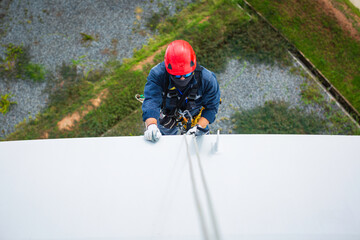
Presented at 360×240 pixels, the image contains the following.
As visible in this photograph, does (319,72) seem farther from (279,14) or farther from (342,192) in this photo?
(342,192)

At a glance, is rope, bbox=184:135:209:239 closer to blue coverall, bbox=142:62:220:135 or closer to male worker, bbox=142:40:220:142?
male worker, bbox=142:40:220:142

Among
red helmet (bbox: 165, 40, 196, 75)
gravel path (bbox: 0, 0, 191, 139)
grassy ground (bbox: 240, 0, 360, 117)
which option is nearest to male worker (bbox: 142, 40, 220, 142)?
red helmet (bbox: 165, 40, 196, 75)

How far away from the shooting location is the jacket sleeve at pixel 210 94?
2.85 meters

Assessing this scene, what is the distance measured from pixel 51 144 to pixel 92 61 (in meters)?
4.50

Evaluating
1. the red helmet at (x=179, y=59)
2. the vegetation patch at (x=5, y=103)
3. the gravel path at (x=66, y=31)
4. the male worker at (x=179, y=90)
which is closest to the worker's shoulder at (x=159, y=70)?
the male worker at (x=179, y=90)

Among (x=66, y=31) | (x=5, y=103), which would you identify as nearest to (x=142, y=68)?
(x=66, y=31)

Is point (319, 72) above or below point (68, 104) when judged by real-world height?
above

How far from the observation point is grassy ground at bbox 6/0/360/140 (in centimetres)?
552

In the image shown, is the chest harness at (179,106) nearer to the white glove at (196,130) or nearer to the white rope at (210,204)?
the white glove at (196,130)

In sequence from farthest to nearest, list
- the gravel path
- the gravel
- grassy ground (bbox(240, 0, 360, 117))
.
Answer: the gravel path
grassy ground (bbox(240, 0, 360, 117))
the gravel

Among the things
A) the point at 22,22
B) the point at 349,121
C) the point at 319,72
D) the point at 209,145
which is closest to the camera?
the point at 209,145

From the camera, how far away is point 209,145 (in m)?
2.24

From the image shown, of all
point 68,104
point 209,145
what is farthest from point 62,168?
point 68,104

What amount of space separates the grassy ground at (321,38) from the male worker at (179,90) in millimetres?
4412
